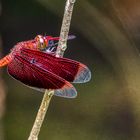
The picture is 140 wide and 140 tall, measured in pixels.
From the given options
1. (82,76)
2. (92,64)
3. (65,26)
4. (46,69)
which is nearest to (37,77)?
(46,69)

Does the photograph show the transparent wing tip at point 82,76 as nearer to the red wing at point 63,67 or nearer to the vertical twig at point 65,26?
the red wing at point 63,67

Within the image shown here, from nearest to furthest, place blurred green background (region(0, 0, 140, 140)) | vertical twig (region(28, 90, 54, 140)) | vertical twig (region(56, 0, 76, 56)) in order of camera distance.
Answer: vertical twig (region(56, 0, 76, 56)) < vertical twig (region(28, 90, 54, 140)) < blurred green background (region(0, 0, 140, 140))

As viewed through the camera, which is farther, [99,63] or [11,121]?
[11,121]

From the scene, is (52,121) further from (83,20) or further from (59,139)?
(83,20)

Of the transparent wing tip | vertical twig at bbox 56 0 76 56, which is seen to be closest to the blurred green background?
the transparent wing tip

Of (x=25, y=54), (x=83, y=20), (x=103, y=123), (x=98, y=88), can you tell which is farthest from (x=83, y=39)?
(x=25, y=54)

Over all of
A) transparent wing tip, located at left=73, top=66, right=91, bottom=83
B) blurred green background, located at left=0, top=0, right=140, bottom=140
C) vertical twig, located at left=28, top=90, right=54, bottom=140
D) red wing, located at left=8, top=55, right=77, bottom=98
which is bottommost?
vertical twig, located at left=28, top=90, right=54, bottom=140

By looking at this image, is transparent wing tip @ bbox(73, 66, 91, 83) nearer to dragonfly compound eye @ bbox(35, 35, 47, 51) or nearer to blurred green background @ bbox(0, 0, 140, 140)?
dragonfly compound eye @ bbox(35, 35, 47, 51)

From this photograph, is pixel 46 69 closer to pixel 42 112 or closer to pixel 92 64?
pixel 42 112
